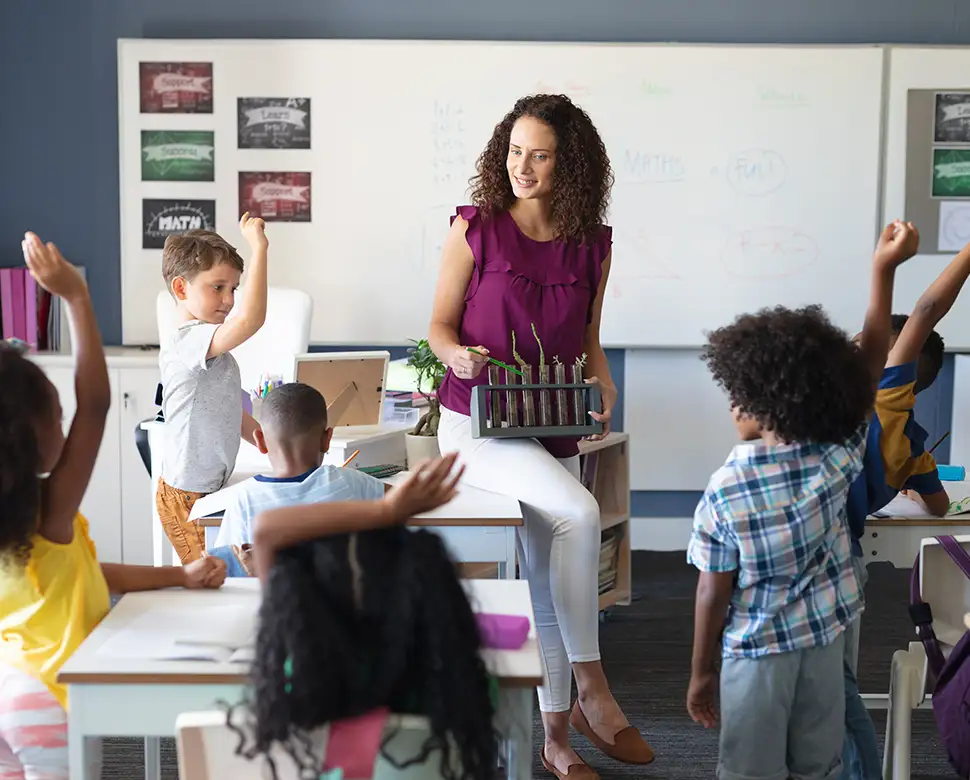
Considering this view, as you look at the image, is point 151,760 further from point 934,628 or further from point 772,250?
point 772,250

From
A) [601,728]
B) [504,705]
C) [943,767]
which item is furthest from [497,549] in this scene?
[943,767]

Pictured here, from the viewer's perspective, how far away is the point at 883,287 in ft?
6.31

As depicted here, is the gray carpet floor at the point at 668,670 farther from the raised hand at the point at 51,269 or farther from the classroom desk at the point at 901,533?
the raised hand at the point at 51,269

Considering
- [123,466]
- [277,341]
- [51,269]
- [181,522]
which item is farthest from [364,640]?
[123,466]

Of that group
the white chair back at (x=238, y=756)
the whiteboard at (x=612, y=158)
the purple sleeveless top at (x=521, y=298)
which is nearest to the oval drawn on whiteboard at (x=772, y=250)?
the whiteboard at (x=612, y=158)

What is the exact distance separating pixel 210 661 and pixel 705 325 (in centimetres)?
341

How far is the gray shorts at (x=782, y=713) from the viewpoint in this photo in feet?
6.09

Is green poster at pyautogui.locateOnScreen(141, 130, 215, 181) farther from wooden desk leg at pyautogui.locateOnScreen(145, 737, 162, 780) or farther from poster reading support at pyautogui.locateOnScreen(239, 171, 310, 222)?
wooden desk leg at pyautogui.locateOnScreen(145, 737, 162, 780)

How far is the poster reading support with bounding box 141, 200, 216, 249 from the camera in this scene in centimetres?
457

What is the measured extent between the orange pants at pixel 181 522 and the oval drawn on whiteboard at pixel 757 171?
2727mm

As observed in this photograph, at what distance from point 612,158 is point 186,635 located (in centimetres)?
330

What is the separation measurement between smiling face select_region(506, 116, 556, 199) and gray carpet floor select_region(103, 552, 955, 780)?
1350 millimetres

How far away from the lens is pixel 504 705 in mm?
1531

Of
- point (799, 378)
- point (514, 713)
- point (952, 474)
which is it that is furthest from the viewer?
point (952, 474)
